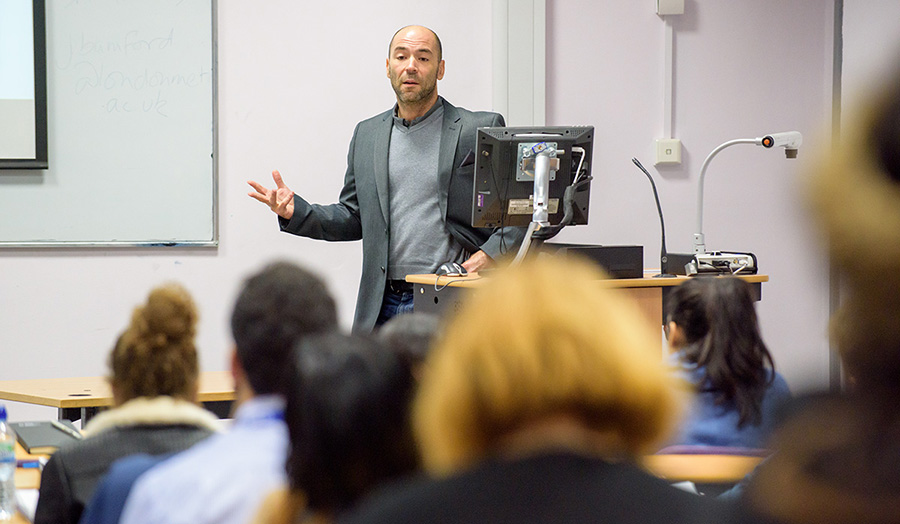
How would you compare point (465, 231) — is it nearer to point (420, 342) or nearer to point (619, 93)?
point (619, 93)

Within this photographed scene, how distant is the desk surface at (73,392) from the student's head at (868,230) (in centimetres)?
231

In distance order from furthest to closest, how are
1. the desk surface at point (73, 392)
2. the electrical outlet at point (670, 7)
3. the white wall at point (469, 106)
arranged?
the electrical outlet at point (670, 7) → the white wall at point (469, 106) → the desk surface at point (73, 392)

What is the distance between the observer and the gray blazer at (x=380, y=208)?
3830 millimetres

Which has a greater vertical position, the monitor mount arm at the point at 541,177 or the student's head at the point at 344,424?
the monitor mount arm at the point at 541,177

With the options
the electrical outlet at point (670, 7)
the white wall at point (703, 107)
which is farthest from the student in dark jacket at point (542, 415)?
the electrical outlet at point (670, 7)

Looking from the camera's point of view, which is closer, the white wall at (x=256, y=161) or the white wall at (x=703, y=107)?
the white wall at (x=256, y=161)

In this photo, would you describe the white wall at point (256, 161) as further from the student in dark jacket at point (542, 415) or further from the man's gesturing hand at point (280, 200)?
the student in dark jacket at point (542, 415)

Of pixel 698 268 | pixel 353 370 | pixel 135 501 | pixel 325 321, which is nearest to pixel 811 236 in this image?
pixel 353 370

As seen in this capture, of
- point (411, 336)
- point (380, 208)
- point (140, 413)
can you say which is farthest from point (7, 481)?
point (380, 208)

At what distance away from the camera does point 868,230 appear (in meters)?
0.56

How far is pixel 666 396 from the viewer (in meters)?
0.84

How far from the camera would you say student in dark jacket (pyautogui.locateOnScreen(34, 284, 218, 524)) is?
1.50 metres

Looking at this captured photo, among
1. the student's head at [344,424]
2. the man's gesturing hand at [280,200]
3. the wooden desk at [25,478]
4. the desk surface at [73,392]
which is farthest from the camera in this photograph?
the man's gesturing hand at [280,200]

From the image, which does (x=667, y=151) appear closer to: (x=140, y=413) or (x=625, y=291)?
(x=625, y=291)
